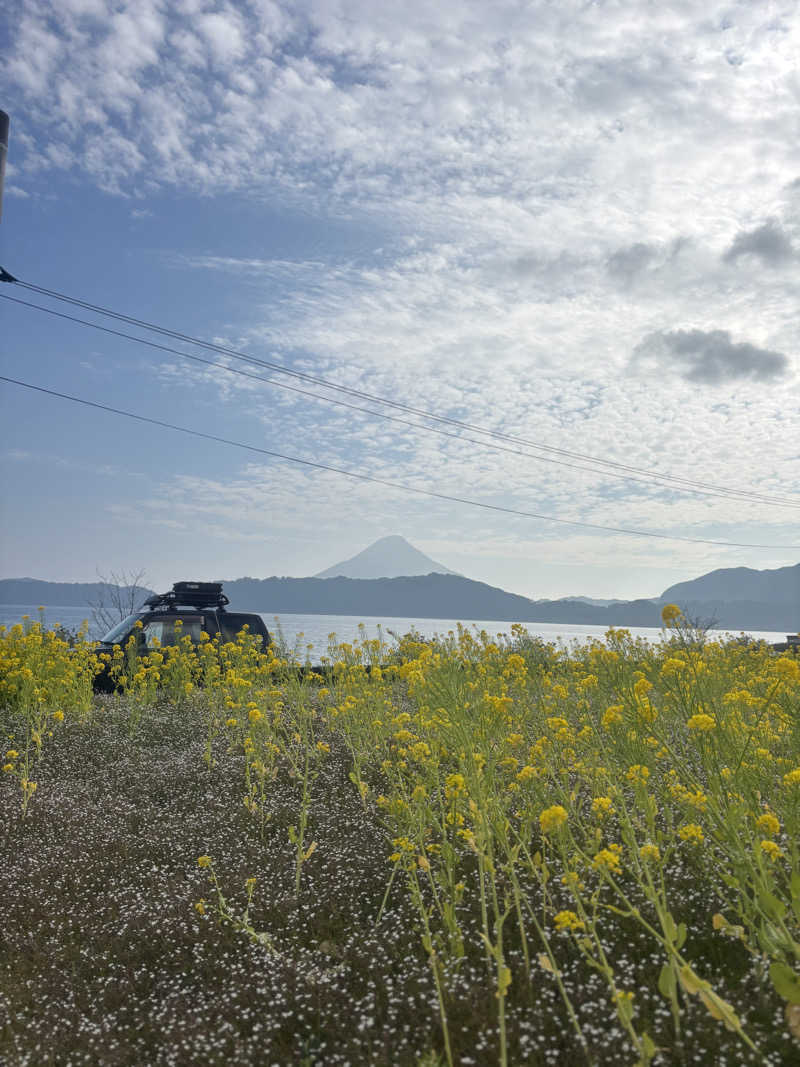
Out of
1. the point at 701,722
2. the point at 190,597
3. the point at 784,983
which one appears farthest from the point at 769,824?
the point at 190,597

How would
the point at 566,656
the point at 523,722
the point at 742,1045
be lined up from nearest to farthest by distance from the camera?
the point at 742,1045, the point at 523,722, the point at 566,656

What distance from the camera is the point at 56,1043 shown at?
2.87 metres

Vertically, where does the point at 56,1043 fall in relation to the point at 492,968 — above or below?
below

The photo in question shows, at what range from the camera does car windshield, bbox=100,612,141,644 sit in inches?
459

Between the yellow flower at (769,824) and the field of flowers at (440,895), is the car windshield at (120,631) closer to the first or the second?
the field of flowers at (440,895)

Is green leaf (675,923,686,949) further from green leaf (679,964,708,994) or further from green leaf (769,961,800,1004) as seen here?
green leaf (769,961,800,1004)

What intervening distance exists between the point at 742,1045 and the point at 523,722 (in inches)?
128

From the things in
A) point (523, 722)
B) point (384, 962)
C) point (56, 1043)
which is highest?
point (523, 722)

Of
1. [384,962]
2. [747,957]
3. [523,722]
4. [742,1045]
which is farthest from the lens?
[523,722]

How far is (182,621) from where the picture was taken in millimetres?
12188

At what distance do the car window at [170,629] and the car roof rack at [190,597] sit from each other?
2.18 ft

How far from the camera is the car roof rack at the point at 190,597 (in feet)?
42.6

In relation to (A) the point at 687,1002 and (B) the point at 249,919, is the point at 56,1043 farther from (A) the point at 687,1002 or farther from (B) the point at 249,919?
(A) the point at 687,1002

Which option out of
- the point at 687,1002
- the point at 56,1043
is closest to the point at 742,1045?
the point at 687,1002
